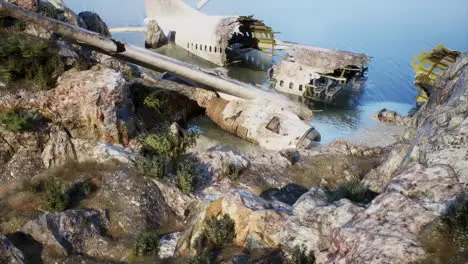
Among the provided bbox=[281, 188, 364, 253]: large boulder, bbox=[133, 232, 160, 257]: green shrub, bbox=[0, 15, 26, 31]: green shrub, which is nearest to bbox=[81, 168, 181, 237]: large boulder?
bbox=[133, 232, 160, 257]: green shrub

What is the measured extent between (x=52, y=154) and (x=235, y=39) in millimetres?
35859

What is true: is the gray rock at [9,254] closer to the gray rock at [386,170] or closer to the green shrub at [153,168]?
the green shrub at [153,168]

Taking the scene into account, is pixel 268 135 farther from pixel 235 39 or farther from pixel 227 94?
pixel 235 39

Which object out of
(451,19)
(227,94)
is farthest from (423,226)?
(451,19)

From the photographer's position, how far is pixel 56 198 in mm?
13586

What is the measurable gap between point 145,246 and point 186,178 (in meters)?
4.97

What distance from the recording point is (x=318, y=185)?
1866 cm

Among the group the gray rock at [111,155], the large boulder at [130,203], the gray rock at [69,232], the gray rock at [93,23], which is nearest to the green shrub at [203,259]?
the gray rock at [69,232]

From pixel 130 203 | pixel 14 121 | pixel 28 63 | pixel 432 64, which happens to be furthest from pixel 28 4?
pixel 432 64

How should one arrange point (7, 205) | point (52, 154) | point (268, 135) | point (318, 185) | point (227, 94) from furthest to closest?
1. point (227, 94)
2. point (268, 135)
3. point (318, 185)
4. point (52, 154)
5. point (7, 205)

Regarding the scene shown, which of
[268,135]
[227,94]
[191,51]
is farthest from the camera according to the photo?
[191,51]

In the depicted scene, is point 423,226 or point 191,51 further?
point 191,51

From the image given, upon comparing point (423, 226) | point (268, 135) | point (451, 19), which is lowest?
point (268, 135)

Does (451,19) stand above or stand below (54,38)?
above
